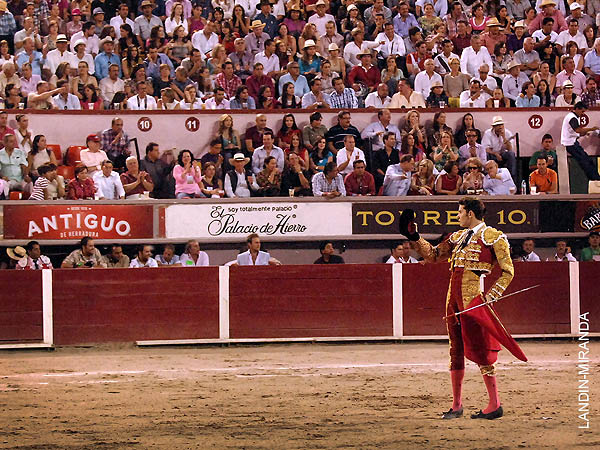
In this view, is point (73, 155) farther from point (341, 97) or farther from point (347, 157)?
point (341, 97)

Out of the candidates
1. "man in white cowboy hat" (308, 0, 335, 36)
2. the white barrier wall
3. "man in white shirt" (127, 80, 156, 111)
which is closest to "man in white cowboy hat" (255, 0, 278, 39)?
"man in white cowboy hat" (308, 0, 335, 36)

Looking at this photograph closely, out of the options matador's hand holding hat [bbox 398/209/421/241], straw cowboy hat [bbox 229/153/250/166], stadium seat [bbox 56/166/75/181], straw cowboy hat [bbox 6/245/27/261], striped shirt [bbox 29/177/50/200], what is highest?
straw cowboy hat [bbox 229/153/250/166]

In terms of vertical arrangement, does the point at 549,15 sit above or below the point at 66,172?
above

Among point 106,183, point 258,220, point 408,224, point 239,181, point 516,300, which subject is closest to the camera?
point 408,224

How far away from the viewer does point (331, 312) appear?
12.4 meters

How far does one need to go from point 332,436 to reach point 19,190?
733 centimetres

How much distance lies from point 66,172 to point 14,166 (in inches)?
29.9

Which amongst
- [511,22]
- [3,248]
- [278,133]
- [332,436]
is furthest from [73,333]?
[511,22]

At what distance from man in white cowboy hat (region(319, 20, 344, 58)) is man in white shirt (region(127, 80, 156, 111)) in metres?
2.82

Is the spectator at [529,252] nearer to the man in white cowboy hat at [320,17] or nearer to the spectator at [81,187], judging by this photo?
the man in white cowboy hat at [320,17]

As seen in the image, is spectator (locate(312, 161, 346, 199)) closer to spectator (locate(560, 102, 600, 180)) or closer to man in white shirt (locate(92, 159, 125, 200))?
man in white shirt (locate(92, 159, 125, 200))

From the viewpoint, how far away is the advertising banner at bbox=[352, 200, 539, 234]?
43.7 feet

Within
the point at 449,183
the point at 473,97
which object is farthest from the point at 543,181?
the point at 473,97

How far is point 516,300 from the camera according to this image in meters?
12.6
